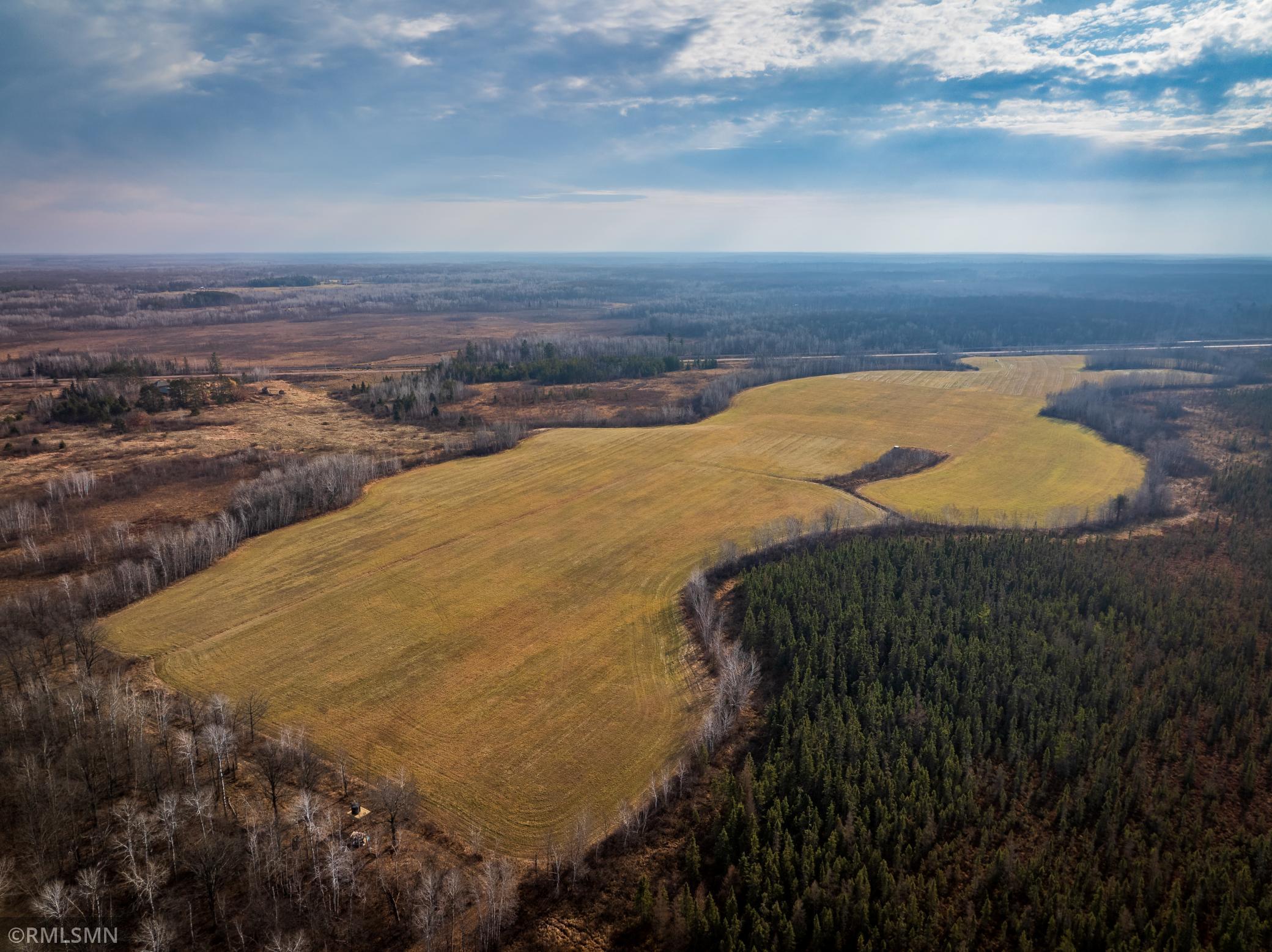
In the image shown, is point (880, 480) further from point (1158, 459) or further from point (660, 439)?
point (1158, 459)

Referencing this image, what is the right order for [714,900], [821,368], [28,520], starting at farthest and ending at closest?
[821,368] → [28,520] → [714,900]

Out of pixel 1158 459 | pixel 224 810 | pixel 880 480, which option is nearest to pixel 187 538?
pixel 224 810

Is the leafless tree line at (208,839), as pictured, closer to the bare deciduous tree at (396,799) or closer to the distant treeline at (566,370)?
the bare deciduous tree at (396,799)

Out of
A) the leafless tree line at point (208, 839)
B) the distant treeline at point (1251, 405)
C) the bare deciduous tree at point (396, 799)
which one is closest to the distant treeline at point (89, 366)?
the leafless tree line at point (208, 839)

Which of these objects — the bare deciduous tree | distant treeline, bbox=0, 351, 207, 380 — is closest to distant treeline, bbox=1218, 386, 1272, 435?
the bare deciduous tree

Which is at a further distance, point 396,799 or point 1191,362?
point 1191,362

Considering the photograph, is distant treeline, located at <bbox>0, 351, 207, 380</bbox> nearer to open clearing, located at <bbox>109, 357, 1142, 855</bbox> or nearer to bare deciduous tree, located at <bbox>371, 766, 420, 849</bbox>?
open clearing, located at <bbox>109, 357, 1142, 855</bbox>

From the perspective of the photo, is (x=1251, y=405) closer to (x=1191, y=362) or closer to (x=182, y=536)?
(x=1191, y=362)

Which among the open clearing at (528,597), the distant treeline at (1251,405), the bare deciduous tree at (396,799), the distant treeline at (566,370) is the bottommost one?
the bare deciduous tree at (396,799)

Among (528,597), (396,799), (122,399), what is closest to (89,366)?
(122,399)
